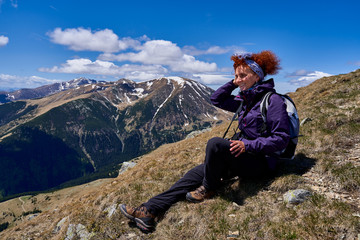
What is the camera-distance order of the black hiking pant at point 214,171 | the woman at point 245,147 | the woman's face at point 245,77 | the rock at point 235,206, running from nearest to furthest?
the woman at point 245,147 < the black hiking pant at point 214,171 < the rock at point 235,206 < the woman's face at point 245,77

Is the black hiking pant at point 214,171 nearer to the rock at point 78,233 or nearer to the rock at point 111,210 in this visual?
the rock at point 111,210

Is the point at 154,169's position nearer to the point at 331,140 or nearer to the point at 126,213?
the point at 126,213

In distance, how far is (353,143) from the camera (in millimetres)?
A: 9078

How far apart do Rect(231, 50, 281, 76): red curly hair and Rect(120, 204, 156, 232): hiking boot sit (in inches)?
261

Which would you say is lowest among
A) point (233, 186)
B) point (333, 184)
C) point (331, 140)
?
point (233, 186)

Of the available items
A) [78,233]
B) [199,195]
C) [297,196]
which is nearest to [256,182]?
[297,196]

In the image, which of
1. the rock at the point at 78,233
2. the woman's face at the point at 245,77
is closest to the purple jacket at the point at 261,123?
the woman's face at the point at 245,77

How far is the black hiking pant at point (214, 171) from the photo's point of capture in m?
6.58

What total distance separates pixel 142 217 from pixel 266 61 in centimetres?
731

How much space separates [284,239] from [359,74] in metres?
31.0

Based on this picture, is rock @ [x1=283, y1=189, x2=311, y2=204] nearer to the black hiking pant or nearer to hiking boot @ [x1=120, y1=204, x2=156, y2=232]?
the black hiking pant

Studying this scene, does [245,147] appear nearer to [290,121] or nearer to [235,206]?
[290,121]

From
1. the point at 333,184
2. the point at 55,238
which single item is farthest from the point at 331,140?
the point at 55,238

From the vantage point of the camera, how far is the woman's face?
704cm
